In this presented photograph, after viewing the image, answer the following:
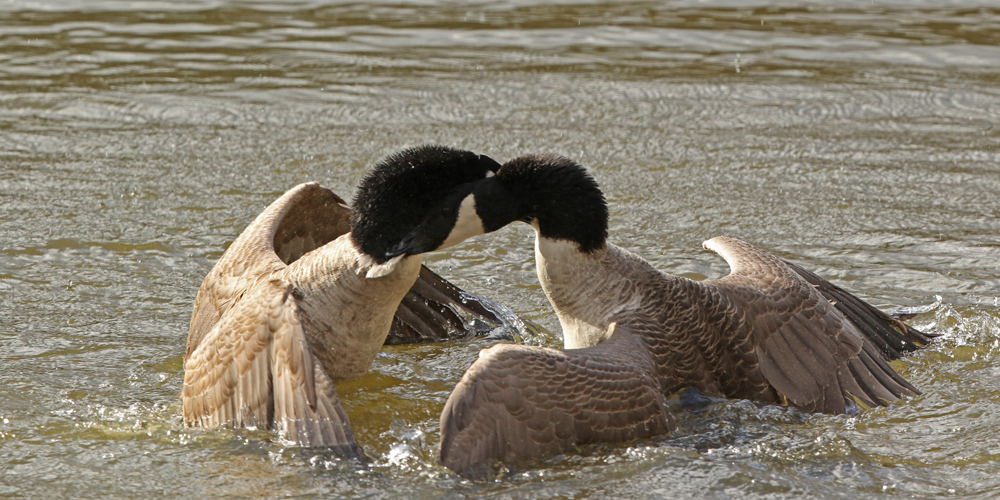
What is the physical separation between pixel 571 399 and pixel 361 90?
26.6 ft

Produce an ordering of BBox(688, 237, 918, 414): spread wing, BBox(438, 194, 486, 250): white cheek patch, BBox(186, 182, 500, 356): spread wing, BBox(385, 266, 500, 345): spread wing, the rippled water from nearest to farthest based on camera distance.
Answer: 1. the rippled water
2. BBox(438, 194, 486, 250): white cheek patch
3. BBox(688, 237, 918, 414): spread wing
4. BBox(186, 182, 500, 356): spread wing
5. BBox(385, 266, 500, 345): spread wing

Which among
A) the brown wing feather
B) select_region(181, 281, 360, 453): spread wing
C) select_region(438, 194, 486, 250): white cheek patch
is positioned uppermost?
select_region(438, 194, 486, 250): white cheek patch

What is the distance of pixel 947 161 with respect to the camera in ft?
36.0

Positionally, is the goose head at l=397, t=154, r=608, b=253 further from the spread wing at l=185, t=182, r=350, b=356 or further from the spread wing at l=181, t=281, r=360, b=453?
the spread wing at l=185, t=182, r=350, b=356

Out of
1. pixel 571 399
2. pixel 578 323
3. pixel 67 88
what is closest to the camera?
pixel 571 399

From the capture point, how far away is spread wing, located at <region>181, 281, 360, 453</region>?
5.57 metres

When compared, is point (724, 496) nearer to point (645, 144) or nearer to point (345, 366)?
point (345, 366)

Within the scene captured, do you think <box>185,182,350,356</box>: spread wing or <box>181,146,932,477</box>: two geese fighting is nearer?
<box>181,146,932,477</box>: two geese fighting

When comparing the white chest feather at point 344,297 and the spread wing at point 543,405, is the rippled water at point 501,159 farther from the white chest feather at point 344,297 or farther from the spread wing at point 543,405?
the white chest feather at point 344,297

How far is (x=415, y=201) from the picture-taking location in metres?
6.20

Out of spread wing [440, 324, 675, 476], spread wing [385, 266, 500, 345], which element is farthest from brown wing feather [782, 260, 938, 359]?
spread wing [385, 266, 500, 345]

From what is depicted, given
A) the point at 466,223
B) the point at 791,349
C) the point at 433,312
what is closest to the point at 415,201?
the point at 466,223

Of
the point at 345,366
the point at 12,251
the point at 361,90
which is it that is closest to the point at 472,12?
the point at 361,90

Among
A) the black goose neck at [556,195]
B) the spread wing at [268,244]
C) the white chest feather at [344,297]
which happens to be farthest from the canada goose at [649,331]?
the spread wing at [268,244]
